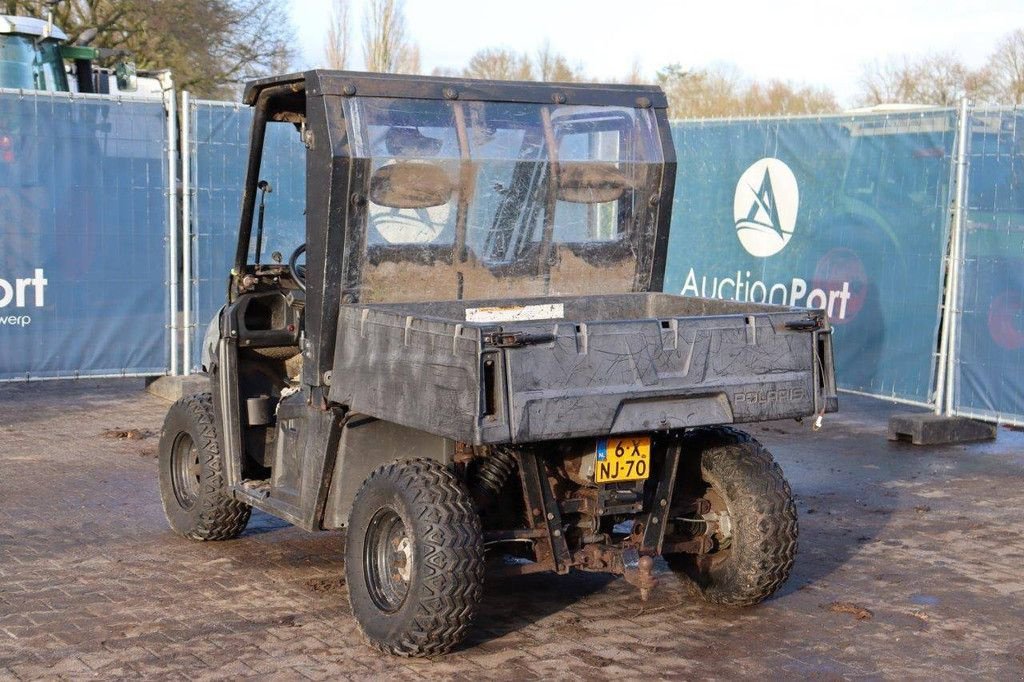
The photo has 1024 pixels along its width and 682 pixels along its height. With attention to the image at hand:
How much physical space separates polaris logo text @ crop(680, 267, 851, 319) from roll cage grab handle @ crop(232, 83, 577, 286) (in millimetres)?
4958

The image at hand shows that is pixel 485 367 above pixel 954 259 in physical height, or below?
below

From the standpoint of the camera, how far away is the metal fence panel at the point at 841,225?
11406 mm

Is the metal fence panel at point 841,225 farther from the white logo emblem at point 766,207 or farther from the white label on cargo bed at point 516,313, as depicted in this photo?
the white label on cargo bed at point 516,313

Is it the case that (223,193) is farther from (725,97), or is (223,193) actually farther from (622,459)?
(725,97)

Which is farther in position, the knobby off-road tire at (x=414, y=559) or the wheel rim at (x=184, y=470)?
the wheel rim at (x=184, y=470)

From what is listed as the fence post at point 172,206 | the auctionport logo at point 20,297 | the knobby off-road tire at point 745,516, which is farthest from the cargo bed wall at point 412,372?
the fence post at point 172,206

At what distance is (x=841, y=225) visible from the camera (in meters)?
12.1

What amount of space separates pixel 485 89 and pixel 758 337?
1.82 meters

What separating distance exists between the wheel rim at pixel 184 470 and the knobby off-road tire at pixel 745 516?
2.95 m

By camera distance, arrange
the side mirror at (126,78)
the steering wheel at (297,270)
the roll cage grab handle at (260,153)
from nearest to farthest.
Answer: the roll cage grab handle at (260,153), the steering wheel at (297,270), the side mirror at (126,78)

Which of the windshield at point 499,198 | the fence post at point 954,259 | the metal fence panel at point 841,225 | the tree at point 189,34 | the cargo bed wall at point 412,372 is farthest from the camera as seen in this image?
the tree at point 189,34

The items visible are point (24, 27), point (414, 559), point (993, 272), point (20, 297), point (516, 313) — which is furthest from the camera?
point (24, 27)

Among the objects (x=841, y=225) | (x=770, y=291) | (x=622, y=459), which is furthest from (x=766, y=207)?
(x=622, y=459)

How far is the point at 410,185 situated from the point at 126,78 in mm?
16770
